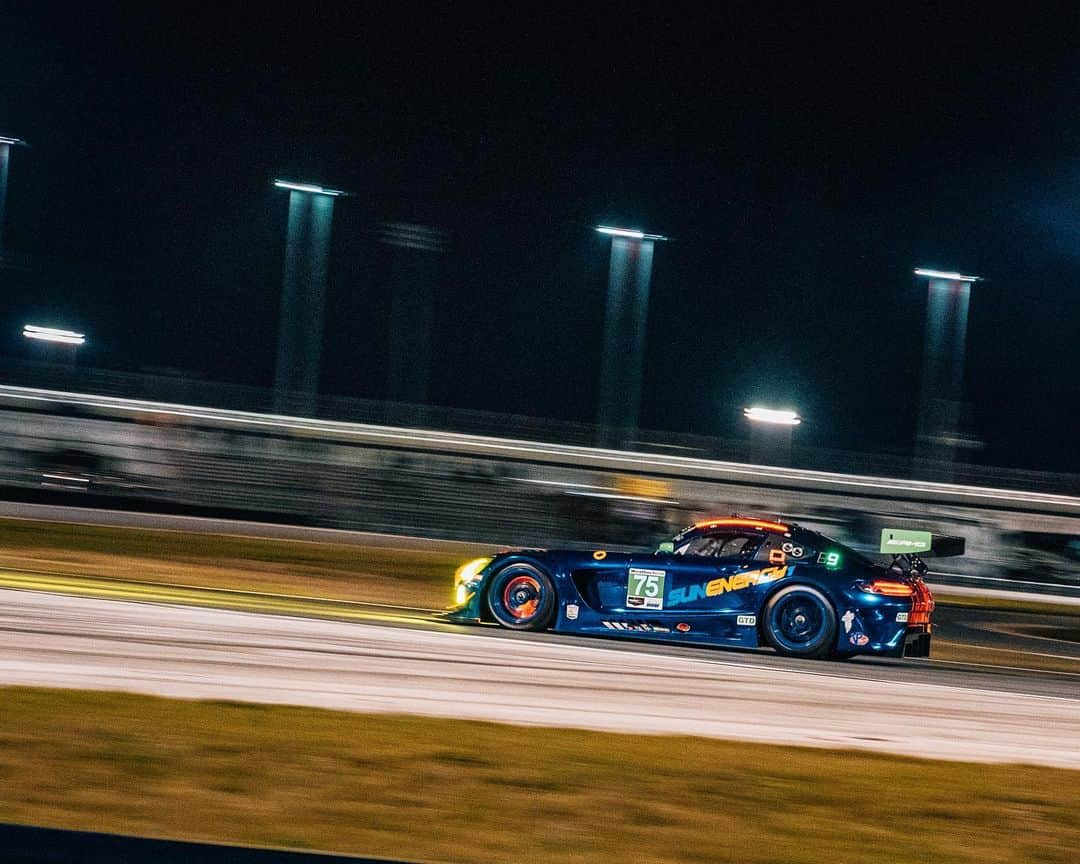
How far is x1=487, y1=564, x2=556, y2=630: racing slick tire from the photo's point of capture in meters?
11.6

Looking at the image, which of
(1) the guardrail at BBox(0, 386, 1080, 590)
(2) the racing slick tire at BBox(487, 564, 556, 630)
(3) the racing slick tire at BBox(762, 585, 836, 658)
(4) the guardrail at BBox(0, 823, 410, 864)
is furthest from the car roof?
(1) the guardrail at BBox(0, 386, 1080, 590)

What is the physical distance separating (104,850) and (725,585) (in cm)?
817

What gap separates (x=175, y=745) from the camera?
583 cm

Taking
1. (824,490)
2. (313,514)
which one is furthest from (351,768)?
(824,490)

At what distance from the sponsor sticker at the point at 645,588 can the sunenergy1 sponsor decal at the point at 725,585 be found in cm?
10

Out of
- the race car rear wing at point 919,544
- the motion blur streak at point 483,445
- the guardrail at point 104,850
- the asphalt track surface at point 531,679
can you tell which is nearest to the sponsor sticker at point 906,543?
the race car rear wing at point 919,544

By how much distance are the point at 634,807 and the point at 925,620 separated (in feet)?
21.5

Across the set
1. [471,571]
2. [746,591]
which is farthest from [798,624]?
[471,571]

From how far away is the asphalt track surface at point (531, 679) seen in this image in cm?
732

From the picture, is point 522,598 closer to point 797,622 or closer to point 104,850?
point 797,622

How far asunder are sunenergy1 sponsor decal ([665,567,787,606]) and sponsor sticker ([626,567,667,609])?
103 mm

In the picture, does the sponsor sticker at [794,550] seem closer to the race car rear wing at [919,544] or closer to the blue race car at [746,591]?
the blue race car at [746,591]

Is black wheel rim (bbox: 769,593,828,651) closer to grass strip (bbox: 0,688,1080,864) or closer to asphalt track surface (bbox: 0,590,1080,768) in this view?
asphalt track surface (bbox: 0,590,1080,768)

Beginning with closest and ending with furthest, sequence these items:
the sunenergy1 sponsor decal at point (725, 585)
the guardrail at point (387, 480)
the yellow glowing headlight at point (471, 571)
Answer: the sunenergy1 sponsor decal at point (725, 585), the yellow glowing headlight at point (471, 571), the guardrail at point (387, 480)
